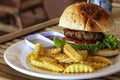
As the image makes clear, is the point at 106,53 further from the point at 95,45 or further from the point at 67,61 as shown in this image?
the point at 67,61

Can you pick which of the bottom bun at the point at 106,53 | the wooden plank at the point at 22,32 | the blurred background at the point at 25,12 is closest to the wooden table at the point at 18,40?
the wooden plank at the point at 22,32

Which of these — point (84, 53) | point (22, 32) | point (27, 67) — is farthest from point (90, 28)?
point (22, 32)

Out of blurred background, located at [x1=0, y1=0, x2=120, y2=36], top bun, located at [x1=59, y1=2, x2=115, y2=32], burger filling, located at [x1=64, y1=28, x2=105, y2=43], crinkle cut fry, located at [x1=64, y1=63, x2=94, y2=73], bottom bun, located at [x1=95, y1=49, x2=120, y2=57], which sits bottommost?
crinkle cut fry, located at [x1=64, y1=63, x2=94, y2=73]

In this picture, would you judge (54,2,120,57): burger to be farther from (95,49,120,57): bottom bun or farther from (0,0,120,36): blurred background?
(0,0,120,36): blurred background

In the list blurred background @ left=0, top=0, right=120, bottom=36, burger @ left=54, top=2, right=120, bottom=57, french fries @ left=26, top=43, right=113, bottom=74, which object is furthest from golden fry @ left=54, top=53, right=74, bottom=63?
blurred background @ left=0, top=0, right=120, bottom=36

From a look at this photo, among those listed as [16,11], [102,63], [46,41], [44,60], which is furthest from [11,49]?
[16,11]
